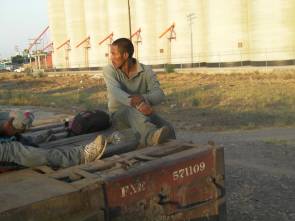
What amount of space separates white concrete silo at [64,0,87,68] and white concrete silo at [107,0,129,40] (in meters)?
8.78

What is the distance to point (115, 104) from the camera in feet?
18.4

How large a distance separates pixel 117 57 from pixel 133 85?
14.6 inches

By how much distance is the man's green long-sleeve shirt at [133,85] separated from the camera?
5.44 m

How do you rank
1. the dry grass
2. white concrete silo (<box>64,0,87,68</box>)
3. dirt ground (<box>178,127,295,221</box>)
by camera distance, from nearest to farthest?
dirt ground (<box>178,127,295,221</box>) → the dry grass → white concrete silo (<box>64,0,87,68</box>)

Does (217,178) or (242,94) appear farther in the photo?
(242,94)

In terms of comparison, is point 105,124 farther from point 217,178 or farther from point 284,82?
point 284,82

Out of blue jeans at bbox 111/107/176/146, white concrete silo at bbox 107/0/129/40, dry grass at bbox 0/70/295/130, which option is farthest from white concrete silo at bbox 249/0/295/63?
blue jeans at bbox 111/107/176/146

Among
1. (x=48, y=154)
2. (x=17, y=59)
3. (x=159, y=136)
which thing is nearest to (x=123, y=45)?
(x=159, y=136)

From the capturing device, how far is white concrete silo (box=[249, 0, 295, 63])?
115 ft

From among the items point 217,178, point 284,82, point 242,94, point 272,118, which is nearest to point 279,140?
point 272,118

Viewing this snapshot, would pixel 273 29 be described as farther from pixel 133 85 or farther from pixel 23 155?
pixel 23 155

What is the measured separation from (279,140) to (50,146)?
6491 mm

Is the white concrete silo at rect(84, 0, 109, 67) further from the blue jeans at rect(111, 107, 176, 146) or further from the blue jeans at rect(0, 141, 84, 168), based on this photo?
the blue jeans at rect(0, 141, 84, 168)

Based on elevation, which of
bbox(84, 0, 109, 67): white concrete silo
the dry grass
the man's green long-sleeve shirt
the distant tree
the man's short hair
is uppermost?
bbox(84, 0, 109, 67): white concrete silo
